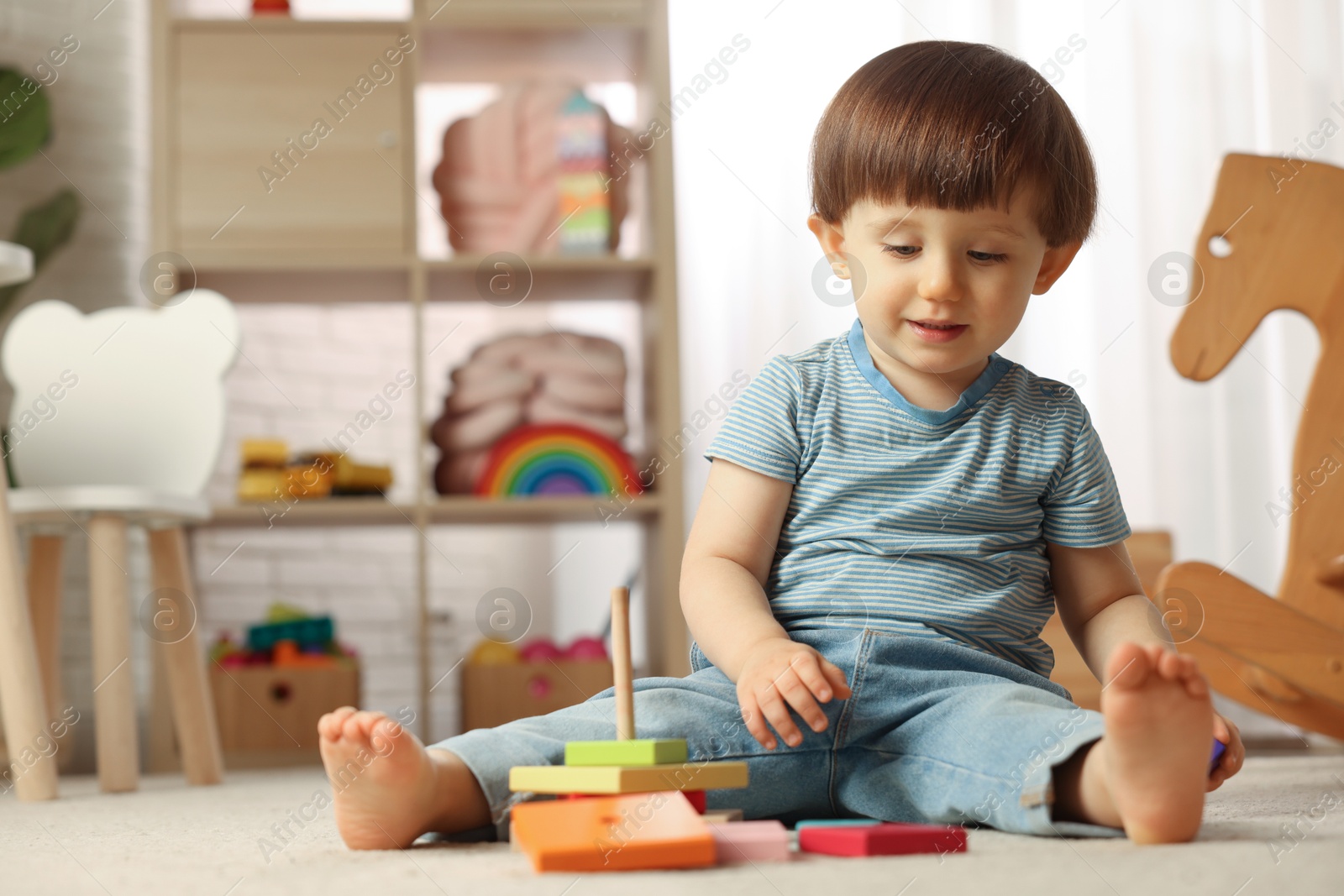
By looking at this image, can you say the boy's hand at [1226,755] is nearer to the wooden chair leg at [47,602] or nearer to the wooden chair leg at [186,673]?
the wooden chair leg at [186,673]

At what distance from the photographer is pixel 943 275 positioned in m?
0.83

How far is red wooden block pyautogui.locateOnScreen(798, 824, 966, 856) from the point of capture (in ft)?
2.08

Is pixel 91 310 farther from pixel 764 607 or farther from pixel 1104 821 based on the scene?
pixel 1104 821

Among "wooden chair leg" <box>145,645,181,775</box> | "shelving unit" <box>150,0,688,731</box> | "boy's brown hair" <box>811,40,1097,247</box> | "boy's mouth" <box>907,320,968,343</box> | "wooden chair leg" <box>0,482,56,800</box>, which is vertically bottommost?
"wooden chair leg" <box>145,645,181,775</box>

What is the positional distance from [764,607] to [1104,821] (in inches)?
9.9

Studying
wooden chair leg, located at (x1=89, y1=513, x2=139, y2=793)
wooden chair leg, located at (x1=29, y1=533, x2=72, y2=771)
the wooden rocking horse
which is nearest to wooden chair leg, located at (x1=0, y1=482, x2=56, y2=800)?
wooden chair leg, located at (x1=89, y1=513, x2=139, y2=793)

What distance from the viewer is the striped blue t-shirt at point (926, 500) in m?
0.88

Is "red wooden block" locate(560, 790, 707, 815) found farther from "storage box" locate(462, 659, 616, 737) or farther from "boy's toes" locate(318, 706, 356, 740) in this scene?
"storage box" locate(462, 659, 616, 737)

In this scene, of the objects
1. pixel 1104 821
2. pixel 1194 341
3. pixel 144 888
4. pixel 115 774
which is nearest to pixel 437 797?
pixel 144 888

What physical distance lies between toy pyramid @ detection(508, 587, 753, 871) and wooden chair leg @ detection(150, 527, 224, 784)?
36.3 inches

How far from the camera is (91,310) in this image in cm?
214

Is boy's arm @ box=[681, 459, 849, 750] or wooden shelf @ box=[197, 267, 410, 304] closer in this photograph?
boy's arm @ box=[681, 459, 849, 750]

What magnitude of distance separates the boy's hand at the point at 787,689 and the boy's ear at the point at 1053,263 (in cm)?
Result: 35

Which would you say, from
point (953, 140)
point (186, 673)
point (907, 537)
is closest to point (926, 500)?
point (907, 537)
